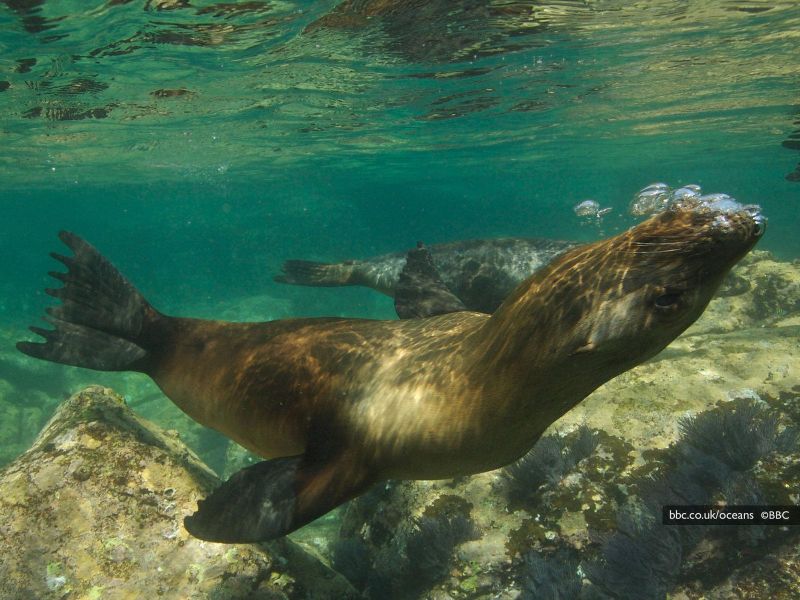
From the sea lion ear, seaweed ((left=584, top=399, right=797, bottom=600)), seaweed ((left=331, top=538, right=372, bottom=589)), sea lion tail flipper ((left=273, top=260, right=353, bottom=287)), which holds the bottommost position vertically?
sea lion tail flipper ((left=273, top=260, right=353, bottom=287))

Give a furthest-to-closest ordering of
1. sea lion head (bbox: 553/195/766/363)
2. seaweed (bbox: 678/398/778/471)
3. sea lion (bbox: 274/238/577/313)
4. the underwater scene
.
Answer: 1. sea lion (bbox: 274/238/577/313)
2. seaweed (bbox: 678/398/778/471)
3. the underwater scene
4. sea lion head (bbox: 553/195/766/363)

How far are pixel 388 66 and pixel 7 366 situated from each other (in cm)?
1592

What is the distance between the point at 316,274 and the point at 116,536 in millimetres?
7837

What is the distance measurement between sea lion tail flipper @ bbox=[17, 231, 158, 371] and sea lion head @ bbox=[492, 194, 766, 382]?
12.6 feet

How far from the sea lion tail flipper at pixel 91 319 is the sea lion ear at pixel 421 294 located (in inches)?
95.7

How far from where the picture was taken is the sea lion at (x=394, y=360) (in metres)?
1.93

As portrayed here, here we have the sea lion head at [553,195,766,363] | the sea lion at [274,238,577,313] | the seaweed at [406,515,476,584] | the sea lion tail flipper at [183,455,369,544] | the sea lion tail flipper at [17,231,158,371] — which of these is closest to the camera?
the sea lion head at [553,195,766,363]

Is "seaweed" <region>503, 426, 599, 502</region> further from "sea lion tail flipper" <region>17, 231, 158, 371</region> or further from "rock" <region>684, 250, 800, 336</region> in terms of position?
"rock" <region>684, 250, 800, 336</region>

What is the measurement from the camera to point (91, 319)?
4688 millimetres

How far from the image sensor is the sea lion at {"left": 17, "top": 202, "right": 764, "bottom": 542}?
Answer: 6.32 feet

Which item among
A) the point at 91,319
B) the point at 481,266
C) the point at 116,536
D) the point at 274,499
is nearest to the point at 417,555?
the point at 274,499

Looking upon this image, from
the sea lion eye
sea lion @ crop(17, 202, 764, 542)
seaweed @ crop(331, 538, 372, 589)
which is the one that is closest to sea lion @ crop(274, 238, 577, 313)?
seaweed @ crop(331, 538, 372, 589)

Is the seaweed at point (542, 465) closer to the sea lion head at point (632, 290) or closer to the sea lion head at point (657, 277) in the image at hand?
the sea lion head at point (632, 290)

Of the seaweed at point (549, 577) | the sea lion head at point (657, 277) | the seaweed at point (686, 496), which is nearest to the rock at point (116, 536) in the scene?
the seaweed at point (549, 577)
